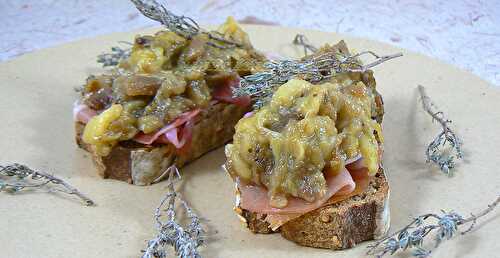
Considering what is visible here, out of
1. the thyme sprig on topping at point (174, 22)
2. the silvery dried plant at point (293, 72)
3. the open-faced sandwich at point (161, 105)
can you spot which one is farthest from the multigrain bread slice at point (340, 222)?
the thyme sprig on topping at point (174, 22)

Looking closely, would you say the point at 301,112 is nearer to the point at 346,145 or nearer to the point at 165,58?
the point at 346,145

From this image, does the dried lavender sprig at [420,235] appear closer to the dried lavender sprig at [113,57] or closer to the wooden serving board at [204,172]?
the wooden serving board at [204,172]

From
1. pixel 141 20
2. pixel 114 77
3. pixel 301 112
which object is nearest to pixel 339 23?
pixel 141 20

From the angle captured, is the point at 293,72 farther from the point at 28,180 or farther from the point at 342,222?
the point at 28,180

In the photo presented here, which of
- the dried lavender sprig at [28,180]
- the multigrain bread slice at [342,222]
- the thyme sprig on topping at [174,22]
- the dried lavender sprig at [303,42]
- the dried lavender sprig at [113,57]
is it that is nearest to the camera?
the multigrain bread slice at [342,222]

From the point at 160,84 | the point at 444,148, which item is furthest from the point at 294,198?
the point at 444,148

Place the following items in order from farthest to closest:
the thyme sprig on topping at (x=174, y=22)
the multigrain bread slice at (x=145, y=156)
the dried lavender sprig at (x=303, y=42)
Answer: the dried lavender sprig at (x=303, y=42) → the thyme sprig on topping at (x=174, y=22) → the multigrain bread slice at (x=145, y=156)

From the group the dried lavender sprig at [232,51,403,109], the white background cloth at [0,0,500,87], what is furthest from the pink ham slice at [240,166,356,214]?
the white background cloth at [0,0,500,87]
